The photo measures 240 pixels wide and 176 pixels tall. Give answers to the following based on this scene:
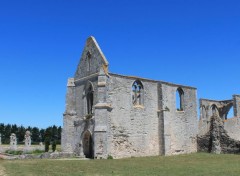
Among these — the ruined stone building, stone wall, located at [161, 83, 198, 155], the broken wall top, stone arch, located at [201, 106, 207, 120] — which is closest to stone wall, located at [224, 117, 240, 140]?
stone wall, located at [161, 83, 198, 155]

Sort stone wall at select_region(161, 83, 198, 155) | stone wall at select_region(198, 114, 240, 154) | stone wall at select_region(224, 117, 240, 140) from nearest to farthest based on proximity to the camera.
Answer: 1. stone wall at select_region(161, 83, 198, 155)
2. stone wall at select_region(198, 114, 240, 154)
3. stone wall at select_region(224, 117, 240, 140)

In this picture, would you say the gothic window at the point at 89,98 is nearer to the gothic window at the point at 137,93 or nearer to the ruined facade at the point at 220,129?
the gothic window at the point at 137,93

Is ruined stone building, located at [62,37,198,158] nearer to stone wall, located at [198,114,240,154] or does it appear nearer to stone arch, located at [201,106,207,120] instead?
stone wall, located at [198,114,240,154]

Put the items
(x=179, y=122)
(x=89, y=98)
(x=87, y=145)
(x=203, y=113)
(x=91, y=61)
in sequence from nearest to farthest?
(x=87, y=145), (x=91, y=61), (x=89, y=98), (x=179, y=122), (x=203, y=113)

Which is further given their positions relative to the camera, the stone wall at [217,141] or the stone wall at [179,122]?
the stone wall at [217,141]

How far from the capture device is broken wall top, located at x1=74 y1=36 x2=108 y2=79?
25.9 metres

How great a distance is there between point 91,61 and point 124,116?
5595mm

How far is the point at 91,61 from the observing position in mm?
27125

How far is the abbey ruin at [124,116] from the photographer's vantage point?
24625mm

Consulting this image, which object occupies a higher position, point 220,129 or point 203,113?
point 203,113

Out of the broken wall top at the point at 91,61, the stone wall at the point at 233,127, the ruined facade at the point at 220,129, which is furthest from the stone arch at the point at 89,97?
the stone wall at the point at 233,127

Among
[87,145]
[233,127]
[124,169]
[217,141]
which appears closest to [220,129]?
[217,141]

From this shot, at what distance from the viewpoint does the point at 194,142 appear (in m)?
30.7

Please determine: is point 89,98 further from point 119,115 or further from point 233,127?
point 233,127
